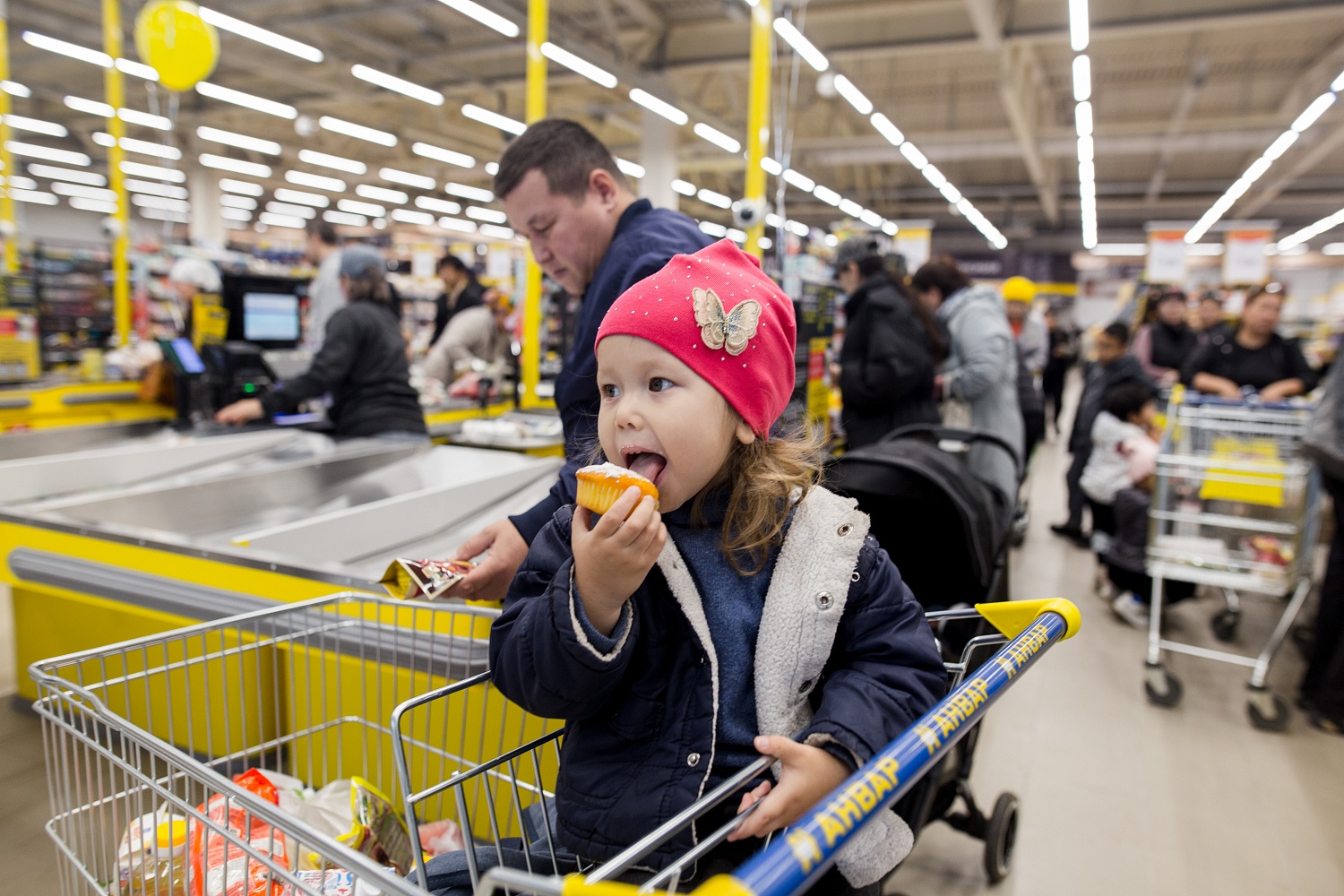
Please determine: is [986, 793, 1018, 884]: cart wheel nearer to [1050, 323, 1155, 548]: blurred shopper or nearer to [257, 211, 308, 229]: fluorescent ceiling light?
[1050, 323, 1155, 548]: blurred shopper

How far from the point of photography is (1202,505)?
406cm

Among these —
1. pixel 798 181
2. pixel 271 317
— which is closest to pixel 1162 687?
pixel 271 317

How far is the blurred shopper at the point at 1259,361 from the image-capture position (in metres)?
5.00

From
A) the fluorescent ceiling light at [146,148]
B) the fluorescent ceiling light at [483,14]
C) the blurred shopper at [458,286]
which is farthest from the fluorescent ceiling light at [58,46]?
the blurred shopper at [458,286]

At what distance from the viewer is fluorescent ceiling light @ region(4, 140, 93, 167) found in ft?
56.9

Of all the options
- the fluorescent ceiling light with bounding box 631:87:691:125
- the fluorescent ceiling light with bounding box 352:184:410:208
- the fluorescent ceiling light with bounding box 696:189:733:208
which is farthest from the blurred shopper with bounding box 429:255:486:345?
the fluorescent ceiling light with bounding box 352:184:410:208

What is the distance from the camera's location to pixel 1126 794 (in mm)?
2867

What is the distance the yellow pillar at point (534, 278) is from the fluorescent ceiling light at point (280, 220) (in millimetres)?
25467

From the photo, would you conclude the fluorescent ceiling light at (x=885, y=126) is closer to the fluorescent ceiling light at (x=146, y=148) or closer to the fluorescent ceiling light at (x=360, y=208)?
the fluorescent ceiling light at (x=146, y=148)

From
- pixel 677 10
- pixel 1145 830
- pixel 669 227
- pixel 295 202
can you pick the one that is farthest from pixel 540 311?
pixel 295 202

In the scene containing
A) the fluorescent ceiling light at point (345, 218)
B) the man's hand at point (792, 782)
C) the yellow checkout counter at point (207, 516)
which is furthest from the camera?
the fluorescent ceiling light at point (345, 218)

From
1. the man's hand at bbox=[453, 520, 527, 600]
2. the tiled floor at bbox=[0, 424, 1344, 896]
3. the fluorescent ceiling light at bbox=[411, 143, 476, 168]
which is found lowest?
the tiled floor at bbox=[0, 424, 1344, 896]

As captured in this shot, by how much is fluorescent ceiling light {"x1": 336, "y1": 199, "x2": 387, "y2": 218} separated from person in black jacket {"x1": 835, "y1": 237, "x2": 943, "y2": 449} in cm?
2416

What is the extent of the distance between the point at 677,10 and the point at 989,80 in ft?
20.1
